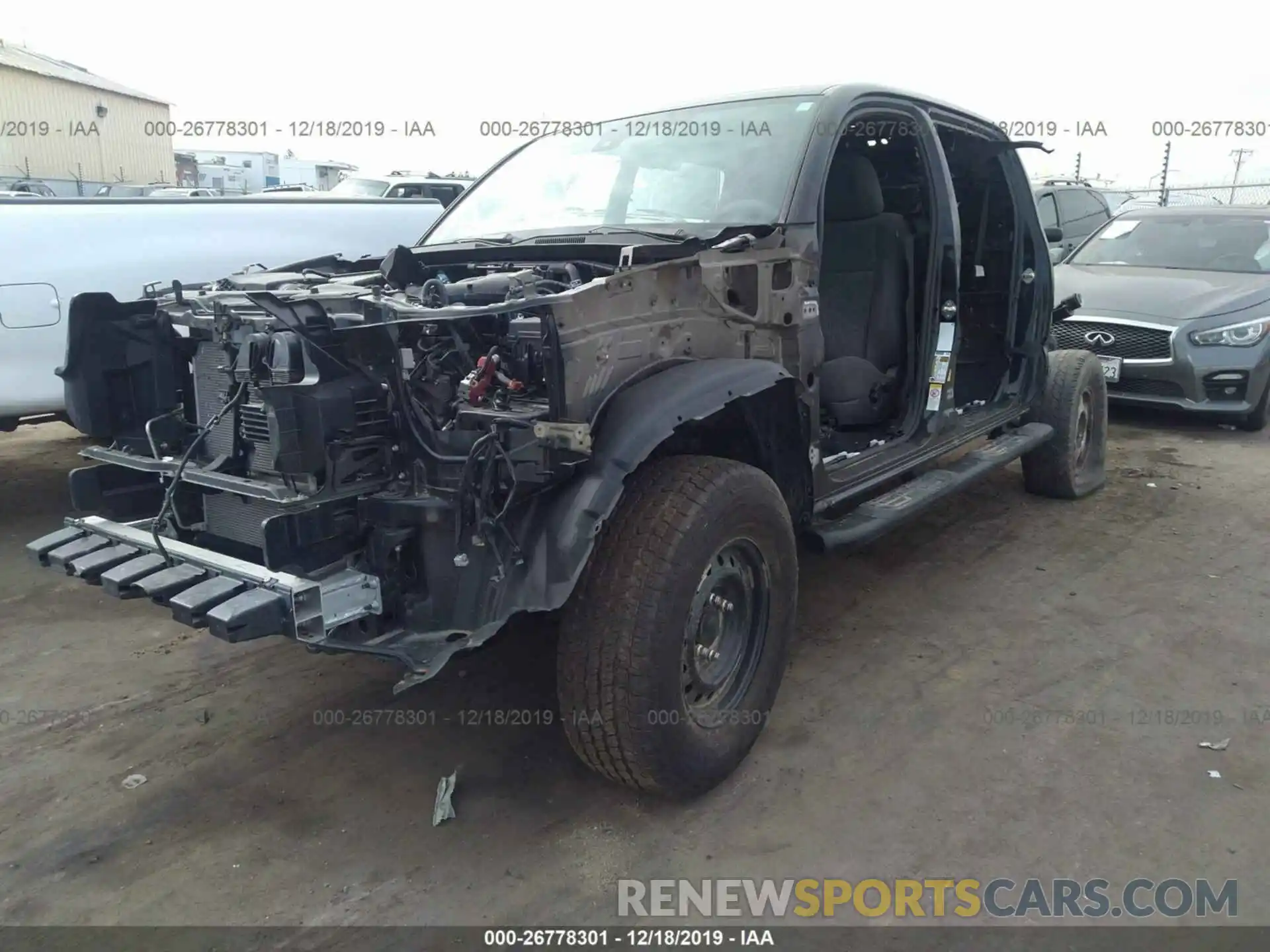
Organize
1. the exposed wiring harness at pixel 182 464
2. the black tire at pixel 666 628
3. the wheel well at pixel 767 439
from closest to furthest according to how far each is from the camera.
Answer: the black tire at pixel 666 628 → the exposed wiring harness at pixel 182 464 → the wheel well at pixel 767 439

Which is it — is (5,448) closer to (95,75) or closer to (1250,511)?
(1250,511)

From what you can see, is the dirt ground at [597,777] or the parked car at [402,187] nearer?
the dirt ground at [597,777]

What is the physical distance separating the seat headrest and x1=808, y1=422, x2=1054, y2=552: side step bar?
127 centimetres

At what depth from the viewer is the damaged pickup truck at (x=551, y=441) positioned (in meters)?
2.54

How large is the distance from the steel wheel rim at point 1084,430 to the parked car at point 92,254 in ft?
Answer: 16.6

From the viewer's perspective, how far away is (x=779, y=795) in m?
2.95

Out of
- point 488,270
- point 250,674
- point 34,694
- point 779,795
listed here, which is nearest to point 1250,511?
point 779,795

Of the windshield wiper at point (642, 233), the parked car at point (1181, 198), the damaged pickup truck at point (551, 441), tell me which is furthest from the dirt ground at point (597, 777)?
the parked car at point (1181, 198)

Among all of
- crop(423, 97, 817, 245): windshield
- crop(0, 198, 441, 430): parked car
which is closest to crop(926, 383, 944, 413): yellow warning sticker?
crop(423, 97, 817, 245): windshield

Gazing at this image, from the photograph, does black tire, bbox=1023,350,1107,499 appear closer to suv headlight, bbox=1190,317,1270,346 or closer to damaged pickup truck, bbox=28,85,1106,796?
damaged pickup truck, bbox=28,85,1106,796

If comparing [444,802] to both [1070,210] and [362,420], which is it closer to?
[362,420]

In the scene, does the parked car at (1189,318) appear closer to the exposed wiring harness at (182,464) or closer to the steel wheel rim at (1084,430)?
the steel wheel rim at (1084,430)

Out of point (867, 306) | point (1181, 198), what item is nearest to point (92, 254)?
point (867, 306)
